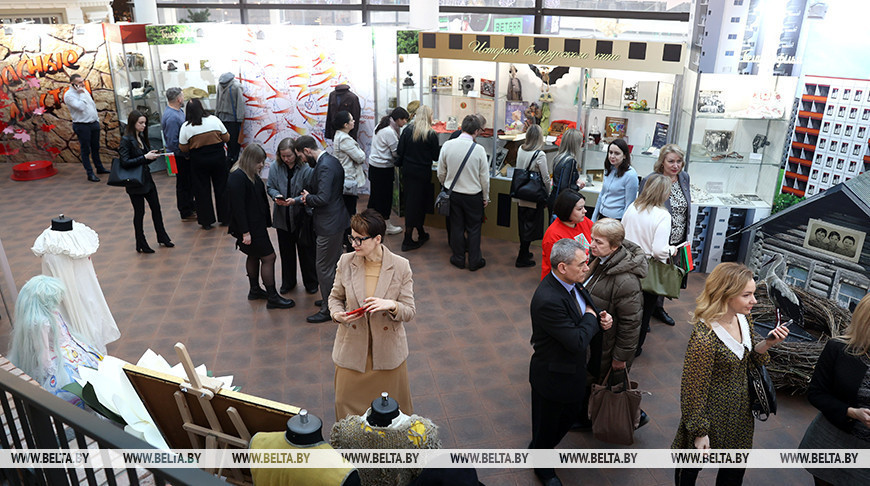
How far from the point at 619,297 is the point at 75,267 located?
12.8ft

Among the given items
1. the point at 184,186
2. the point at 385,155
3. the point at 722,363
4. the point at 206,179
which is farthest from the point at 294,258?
the point at 722,363

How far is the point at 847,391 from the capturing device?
10.1ft

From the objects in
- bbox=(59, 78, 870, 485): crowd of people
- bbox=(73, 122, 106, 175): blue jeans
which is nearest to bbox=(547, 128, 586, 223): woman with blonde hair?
bbox=(59, 78, 870, 485): crowd of people

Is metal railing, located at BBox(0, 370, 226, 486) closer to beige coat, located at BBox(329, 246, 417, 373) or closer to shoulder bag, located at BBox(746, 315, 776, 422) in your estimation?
beige coat, located at BBox(329, 246, 417, 373)

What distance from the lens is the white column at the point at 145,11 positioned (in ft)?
38.7

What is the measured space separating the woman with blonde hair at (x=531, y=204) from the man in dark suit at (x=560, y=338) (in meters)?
3.31

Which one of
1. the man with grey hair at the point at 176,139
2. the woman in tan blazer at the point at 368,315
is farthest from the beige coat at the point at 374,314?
the man with grey hair at the point at 176,139

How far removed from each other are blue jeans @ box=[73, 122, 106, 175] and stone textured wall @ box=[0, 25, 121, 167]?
0.67 metres

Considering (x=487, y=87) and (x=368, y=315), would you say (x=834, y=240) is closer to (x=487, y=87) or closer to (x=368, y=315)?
(x=368, y=315)

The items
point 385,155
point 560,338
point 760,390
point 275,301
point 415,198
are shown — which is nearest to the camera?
point 760,390

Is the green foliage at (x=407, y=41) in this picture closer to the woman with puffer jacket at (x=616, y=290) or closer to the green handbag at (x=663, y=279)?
the green handbag at (x=663, y=279)

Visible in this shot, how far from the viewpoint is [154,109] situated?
1080 cm

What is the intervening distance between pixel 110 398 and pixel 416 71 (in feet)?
21.0

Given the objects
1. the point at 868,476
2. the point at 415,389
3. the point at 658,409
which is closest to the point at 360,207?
the point at 415,389
